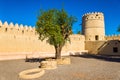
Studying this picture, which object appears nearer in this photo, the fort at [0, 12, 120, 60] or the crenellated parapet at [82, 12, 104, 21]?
the fort at [0, 12, 120, 60]

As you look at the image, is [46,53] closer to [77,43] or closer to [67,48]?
[67,48]

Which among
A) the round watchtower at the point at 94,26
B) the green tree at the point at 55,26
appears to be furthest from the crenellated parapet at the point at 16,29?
the round watchtower at the point at 94,26

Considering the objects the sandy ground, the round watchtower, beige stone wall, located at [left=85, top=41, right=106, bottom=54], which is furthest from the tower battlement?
the sandy ground

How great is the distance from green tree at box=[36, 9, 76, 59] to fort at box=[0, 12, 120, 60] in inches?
261

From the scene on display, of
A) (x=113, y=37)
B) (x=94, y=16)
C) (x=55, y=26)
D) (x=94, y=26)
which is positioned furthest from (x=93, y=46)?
(x=55, y=26)

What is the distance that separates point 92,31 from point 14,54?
21083 millimetres

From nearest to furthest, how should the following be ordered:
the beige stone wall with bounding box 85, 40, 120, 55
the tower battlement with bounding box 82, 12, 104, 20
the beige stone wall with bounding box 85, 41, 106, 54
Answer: the beige stone wall with bounding box 85, 40, 120, 55 < the beige stone wall with bounding box 85, 41, 106, 54 < the tower battlement with bounding box 82, 12, 104, 20

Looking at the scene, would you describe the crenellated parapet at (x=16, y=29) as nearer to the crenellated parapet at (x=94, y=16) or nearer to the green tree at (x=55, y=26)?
the green tree at (x=55, y=26)

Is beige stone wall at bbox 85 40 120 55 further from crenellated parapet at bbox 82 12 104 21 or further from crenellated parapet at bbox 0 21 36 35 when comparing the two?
crenellated parapet at bbox 0 21 36 35

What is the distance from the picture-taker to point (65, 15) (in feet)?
63.1

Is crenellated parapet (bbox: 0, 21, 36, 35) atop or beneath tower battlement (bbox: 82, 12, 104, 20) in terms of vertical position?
beneath

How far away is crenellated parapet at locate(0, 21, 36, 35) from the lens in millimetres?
23281

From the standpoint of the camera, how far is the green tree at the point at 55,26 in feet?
60.0

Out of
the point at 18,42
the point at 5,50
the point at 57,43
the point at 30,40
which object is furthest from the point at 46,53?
the point at 57,43
